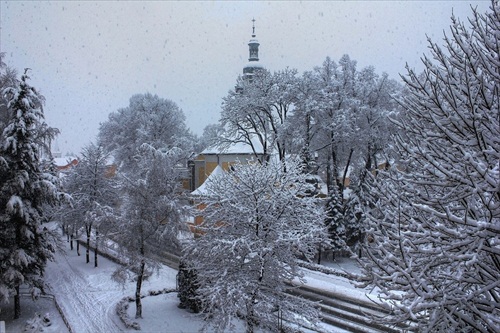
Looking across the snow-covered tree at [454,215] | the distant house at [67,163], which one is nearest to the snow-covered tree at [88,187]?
the distant house at [67,163]

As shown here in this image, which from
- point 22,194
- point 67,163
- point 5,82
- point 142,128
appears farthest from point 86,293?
point 67,163

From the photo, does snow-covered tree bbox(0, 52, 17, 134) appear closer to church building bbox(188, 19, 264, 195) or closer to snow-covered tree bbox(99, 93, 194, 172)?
church building bbox(188, 19, 264, 195)

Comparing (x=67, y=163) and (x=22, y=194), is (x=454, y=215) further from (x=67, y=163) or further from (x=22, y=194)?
(x=67, y=163)

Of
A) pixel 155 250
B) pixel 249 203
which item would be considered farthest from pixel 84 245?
pixel 249 203

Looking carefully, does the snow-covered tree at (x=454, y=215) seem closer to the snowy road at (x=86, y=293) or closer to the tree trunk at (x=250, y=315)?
the tree trunk at (x=250, y=315)

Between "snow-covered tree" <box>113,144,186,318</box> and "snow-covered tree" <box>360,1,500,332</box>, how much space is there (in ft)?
41.4

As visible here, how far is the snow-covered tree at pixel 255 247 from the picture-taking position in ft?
42.5

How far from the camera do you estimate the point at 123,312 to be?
17094mm

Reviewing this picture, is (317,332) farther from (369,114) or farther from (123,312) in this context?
(369,114)

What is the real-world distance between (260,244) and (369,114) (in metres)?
17.7

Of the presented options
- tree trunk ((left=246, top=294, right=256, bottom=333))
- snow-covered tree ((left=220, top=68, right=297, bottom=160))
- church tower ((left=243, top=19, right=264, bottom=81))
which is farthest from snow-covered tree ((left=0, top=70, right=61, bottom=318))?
church tower ((left=243, top=19, right=264, bottom=81))

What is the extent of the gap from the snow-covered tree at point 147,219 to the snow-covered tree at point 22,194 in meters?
3.51

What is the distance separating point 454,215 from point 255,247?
28.9 ft

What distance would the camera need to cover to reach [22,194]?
1706 cm
